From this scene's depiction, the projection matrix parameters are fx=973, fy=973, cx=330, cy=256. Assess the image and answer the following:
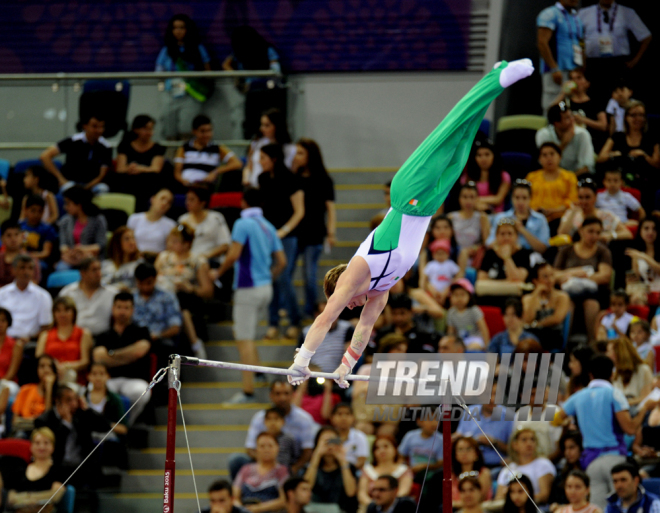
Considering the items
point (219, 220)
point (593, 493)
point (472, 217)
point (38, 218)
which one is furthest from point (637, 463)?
point (38, 218)

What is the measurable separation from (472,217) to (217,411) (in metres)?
2.72

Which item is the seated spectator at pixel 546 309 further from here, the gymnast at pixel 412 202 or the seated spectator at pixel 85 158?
the seated spectator at pixel 85 158

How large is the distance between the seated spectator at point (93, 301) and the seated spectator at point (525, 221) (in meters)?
3.23

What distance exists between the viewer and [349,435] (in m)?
7.05

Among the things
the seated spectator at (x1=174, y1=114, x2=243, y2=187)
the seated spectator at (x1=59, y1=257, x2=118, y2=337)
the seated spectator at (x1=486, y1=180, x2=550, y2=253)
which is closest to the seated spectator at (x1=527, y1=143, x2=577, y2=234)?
the seated spectator at (x1=486, y1=180, x2=550, y2=253)

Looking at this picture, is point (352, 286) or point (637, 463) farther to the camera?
point (637, 463)

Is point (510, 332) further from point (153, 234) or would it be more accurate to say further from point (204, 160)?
point (204, 160)

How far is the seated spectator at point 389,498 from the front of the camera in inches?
255

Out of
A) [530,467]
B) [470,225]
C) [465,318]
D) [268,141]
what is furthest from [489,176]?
[530,467]

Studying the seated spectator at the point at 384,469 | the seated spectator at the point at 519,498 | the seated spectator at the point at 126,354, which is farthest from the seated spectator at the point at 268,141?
the seated spectator at the point at 519,498

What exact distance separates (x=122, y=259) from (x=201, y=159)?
142 centimetres

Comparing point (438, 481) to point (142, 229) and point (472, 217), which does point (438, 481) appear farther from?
point (142, 229)

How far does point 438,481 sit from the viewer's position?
21.8 feet

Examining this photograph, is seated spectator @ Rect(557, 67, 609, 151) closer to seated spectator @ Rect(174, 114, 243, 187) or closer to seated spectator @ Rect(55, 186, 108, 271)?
seated spectator @ Rect(174, 114, 243, 187)
